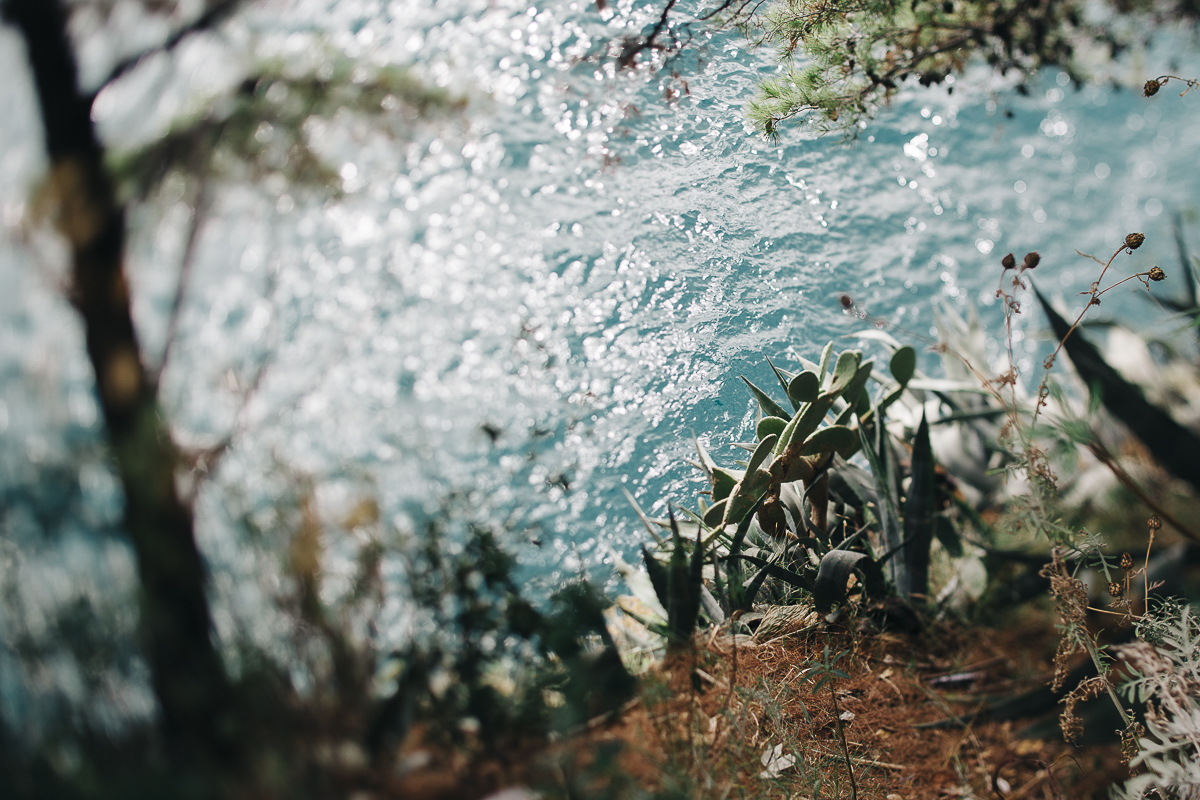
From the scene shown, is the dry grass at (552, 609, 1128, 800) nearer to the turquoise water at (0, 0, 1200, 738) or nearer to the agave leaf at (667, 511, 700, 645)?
the agave leaf at (667, 511, 700, 645)

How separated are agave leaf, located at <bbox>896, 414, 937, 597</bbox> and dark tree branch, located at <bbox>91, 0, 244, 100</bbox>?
1.06 meters

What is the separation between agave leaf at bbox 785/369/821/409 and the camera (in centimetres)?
93

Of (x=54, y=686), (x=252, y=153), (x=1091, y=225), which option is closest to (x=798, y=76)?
(x=252, y=153)

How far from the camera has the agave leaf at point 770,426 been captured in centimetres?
97

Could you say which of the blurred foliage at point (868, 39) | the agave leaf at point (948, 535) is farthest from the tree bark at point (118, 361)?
the agave leaf at point (948, 535)

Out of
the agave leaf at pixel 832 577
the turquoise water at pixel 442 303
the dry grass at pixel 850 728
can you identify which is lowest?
the dry grass at pixel 850 728

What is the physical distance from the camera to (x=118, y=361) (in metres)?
0.65

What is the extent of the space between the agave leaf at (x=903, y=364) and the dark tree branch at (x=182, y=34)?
997mm

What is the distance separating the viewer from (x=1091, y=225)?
223 cm

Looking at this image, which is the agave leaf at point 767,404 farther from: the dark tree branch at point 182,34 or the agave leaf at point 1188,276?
the agave leaf at point 1188,276

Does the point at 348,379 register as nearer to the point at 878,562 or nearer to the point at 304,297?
the point at 304,297

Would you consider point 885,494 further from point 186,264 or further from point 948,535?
point 186,264

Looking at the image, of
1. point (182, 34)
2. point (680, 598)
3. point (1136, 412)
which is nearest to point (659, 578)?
point (680, 598)

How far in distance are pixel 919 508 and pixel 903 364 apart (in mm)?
227
